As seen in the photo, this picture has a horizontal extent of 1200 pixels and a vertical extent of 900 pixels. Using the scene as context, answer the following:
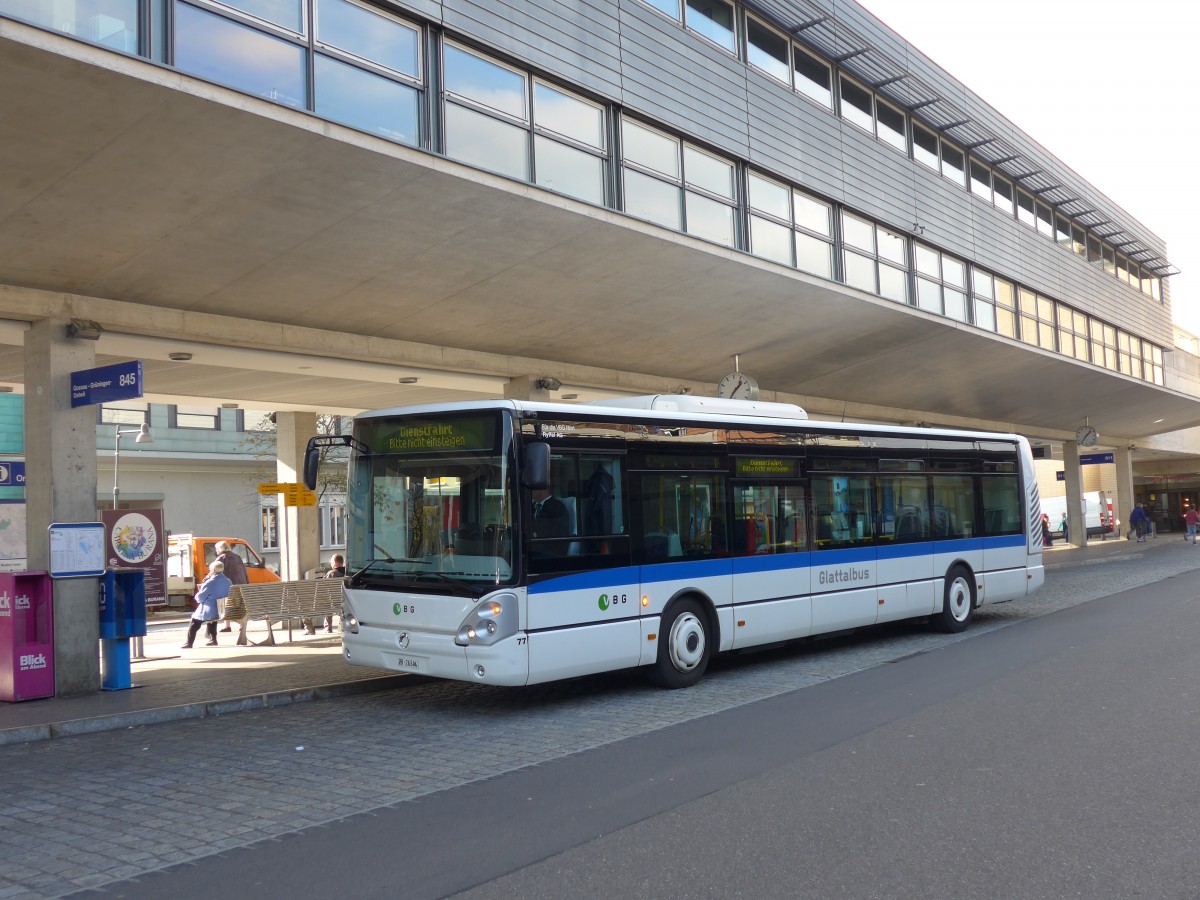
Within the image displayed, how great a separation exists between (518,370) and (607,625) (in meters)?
8.30

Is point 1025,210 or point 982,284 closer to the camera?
point 982,284

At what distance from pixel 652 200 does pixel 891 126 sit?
1016 centimetres

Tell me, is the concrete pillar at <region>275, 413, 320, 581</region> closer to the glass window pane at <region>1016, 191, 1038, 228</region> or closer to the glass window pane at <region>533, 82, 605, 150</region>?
the glass window pane at <region>533, 82, 605, 150</region>

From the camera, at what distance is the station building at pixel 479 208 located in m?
10.4

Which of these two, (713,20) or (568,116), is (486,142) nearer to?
(568,116)

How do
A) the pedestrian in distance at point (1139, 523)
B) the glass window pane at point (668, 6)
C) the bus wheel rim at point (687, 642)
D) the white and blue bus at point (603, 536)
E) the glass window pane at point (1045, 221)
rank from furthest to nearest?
the pedestrian in distance at point (1139, 523)
the glass window pane at point (1045, 221)
the glass window pane at point (668, 6)
the bus wheel rim at point (687, 642)
the white and blue bus at point (603, 536)

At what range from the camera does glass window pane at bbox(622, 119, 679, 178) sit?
16.3 meters

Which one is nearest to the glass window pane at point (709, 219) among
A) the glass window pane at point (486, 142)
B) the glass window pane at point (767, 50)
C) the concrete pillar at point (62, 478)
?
the glass window pane at point (767, 50)

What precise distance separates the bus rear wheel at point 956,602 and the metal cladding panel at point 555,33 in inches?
340

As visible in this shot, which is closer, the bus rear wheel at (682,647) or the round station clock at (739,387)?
Result: the bus rear wheel at (682,647)

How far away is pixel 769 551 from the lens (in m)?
12.4

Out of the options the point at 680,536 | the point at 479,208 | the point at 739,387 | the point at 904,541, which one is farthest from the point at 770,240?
the point at 680,536

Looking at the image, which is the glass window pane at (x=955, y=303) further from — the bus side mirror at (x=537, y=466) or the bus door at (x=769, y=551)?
the bus side mirror at (x=537, y=466)

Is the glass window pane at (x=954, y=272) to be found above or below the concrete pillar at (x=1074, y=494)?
above
